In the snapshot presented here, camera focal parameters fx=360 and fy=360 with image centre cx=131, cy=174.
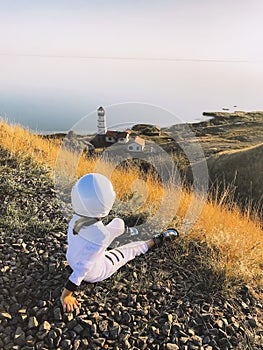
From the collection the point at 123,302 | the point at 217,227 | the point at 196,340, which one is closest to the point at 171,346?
the point at 196,340

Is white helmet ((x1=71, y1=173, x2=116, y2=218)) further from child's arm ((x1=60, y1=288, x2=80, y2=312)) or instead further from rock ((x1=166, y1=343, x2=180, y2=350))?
rock ((x1=166, y1=343, x2=180, y2=350))

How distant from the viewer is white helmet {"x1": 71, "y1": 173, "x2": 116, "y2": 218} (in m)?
2.59

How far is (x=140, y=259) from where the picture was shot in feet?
11.4

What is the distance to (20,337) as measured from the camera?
2.50 metres

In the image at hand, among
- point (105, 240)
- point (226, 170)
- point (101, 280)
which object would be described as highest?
point (105, 240)

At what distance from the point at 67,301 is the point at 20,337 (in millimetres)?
398

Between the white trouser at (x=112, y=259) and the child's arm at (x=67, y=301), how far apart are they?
0.23 metres

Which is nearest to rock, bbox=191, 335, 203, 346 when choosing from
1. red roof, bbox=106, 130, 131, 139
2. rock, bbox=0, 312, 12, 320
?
rock, bbox=0, 312, 12, 320

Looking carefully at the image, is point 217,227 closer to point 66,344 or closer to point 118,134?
point 66,344

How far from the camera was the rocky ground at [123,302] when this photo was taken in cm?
260

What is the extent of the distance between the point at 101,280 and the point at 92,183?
3.16 feet

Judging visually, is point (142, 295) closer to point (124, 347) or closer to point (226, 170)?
point (124, 347)

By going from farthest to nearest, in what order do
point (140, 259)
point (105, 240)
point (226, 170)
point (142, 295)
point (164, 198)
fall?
point (226, 170) → point (164, 198) → point (140, 259) → point (142, 295) → point (105, 240)

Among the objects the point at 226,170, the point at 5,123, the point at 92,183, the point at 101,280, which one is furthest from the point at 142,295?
the point at 226,170
